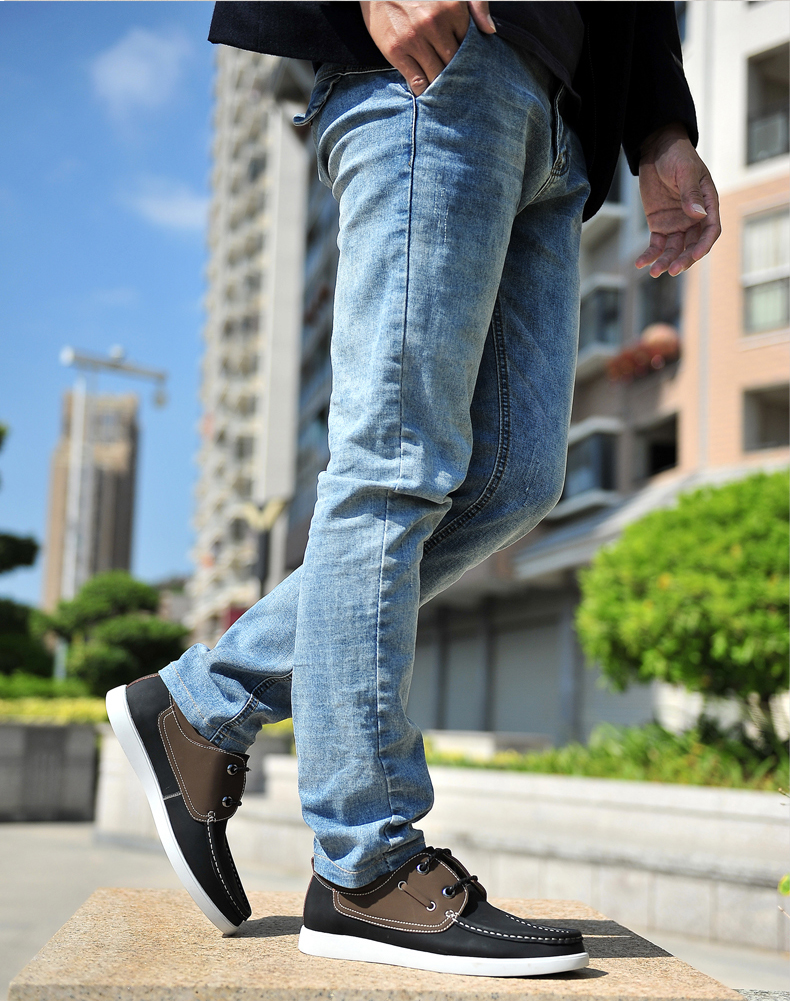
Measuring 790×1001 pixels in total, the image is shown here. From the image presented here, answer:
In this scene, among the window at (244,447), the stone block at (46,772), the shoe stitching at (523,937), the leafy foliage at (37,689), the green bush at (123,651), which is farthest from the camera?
the window at (244,447)

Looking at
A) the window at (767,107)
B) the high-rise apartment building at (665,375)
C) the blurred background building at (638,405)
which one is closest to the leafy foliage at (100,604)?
the blurred background building at (638,405)

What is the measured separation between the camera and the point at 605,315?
17.5 metres

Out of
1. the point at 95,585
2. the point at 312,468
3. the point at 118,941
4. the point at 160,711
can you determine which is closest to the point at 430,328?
the point at 160,711

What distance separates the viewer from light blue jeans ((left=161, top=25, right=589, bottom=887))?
1210mm

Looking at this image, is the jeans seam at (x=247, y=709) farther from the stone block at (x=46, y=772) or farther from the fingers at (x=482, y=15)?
the stone block at (x=46, y=772)

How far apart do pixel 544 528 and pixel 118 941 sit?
17424mm

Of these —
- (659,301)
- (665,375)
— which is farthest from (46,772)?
(659,301)

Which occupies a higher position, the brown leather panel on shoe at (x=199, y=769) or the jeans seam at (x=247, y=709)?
the jeans seam at (x=247, y=709)

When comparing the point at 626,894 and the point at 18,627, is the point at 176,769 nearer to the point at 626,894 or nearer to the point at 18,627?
the point at 626,894

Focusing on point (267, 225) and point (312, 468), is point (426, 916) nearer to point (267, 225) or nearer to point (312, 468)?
point (312, 468)

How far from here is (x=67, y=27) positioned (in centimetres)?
183

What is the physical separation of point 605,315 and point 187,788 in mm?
17075

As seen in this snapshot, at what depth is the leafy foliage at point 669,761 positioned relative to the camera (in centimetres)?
560

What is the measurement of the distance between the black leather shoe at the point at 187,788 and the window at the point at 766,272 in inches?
565
